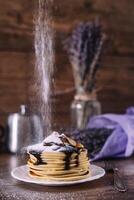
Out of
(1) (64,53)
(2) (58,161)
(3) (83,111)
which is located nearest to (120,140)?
(3) (83,111)

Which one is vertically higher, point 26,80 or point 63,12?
point 63,12

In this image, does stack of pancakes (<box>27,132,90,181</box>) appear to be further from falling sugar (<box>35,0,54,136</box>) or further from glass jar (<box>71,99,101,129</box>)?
glass jar (<box>71,99,101,129</box>)

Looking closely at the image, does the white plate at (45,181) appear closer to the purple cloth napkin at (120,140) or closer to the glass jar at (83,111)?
the purple cloth napkin at (120,140)

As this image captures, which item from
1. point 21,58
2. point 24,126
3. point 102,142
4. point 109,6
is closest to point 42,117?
point 24,126

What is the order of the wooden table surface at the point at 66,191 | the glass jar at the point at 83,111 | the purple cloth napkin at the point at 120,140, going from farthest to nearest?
the glass jar at the point at 83,111 → the purple cloth napkin at the point at 120,140 → the wooden table surface at the point at 66,191

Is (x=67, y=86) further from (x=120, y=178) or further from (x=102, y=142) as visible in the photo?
(x=120, y=178)

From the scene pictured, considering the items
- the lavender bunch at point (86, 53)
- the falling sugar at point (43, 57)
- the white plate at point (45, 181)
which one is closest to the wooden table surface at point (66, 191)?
the white plate at point (45, 181)
